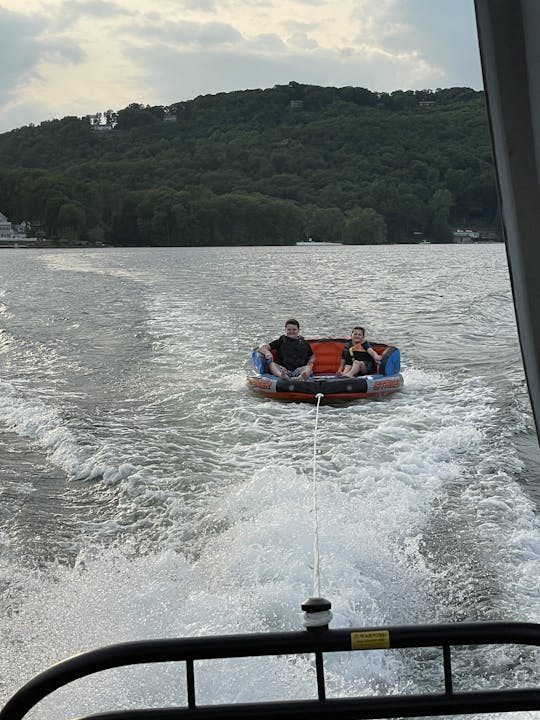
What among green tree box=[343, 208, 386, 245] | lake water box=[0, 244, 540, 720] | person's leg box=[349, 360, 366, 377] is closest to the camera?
lake water box=[0, 244, 540, 720]

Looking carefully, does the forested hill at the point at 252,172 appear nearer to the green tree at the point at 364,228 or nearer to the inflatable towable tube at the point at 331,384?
the green tree at the point at 364,228

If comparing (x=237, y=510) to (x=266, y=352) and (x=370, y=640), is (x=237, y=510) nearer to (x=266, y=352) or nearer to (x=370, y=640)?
(x=266, y=352)

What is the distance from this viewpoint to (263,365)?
12.3m

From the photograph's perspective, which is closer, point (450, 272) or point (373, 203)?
point (450, 272)

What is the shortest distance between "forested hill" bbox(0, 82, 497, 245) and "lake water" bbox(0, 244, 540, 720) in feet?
103

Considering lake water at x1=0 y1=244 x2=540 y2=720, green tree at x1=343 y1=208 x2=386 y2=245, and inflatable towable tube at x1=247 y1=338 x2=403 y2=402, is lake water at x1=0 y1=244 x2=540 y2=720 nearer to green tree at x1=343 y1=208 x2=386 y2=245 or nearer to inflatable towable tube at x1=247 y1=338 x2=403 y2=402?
inflatable towable tube at x1=247 y1=338 x2=403 y2=402

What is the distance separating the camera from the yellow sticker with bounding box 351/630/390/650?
4.35 ft

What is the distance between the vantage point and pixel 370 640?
1330 mm

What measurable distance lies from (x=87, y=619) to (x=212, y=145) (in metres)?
54.8

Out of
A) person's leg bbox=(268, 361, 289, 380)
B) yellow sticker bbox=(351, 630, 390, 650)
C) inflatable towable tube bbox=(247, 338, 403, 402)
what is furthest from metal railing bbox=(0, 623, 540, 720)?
person's leg bbox=(268, 361, 289, 380)

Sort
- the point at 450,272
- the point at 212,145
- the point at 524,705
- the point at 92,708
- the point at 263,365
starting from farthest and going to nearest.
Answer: the point at 212,145 → the point at 450,272 → the point at 263,365 → the point at 92,708 → the point at 524,705

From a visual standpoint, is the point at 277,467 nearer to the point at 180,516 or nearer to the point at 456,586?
the point at 180,516

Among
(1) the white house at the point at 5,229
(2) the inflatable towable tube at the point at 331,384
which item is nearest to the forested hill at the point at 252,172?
(1) the white house at the point at 5,229

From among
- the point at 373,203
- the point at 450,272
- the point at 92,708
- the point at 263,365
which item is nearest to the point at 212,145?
the point at 373,203
